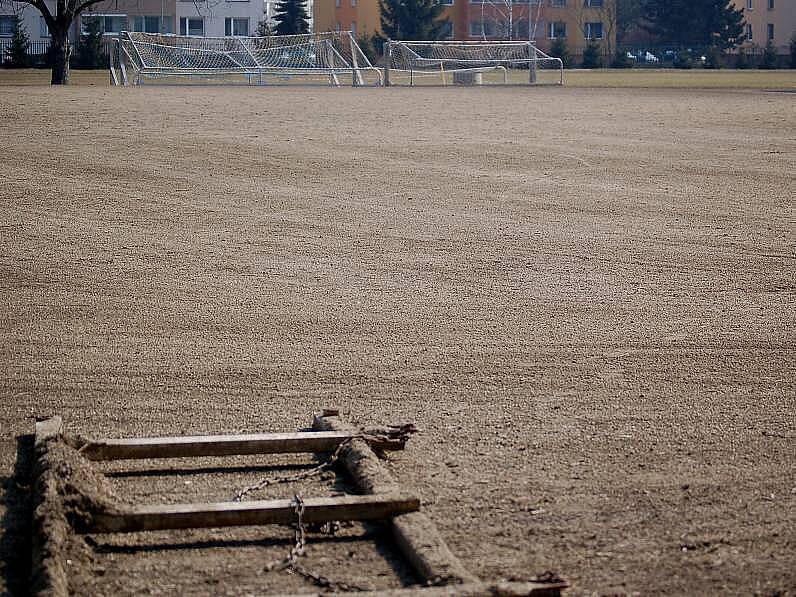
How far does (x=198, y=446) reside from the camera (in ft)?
15.4

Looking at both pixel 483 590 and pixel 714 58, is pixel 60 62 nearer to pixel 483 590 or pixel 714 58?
pixel 483 590

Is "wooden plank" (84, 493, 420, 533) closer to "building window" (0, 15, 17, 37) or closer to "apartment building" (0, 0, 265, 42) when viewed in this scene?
"apartment building" (0, 0, 265, 42)

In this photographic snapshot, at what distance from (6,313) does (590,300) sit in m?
3.95

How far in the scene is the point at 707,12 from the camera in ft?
286

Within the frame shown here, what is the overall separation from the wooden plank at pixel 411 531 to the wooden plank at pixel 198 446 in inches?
8.2

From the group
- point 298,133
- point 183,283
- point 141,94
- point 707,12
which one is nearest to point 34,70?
point 141,94

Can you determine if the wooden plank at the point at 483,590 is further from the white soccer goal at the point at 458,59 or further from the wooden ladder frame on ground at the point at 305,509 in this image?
the white soccer goal at the point at 458,59

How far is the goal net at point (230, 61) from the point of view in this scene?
38.7 m

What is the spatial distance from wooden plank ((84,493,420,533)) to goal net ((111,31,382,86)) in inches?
1357

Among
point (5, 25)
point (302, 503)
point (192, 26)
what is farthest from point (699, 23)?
point (302, 503)

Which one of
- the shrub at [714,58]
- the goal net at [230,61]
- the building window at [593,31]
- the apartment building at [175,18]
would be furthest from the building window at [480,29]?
→ the goal net at [230,61]

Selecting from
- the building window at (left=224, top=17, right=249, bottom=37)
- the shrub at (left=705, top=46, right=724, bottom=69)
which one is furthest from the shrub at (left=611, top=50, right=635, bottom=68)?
the building window at (left=224, top=17, right=249, bottom=37)

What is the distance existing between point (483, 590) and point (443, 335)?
12.6 ft

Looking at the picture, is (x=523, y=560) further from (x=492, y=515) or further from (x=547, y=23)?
(x=547, y=23)
